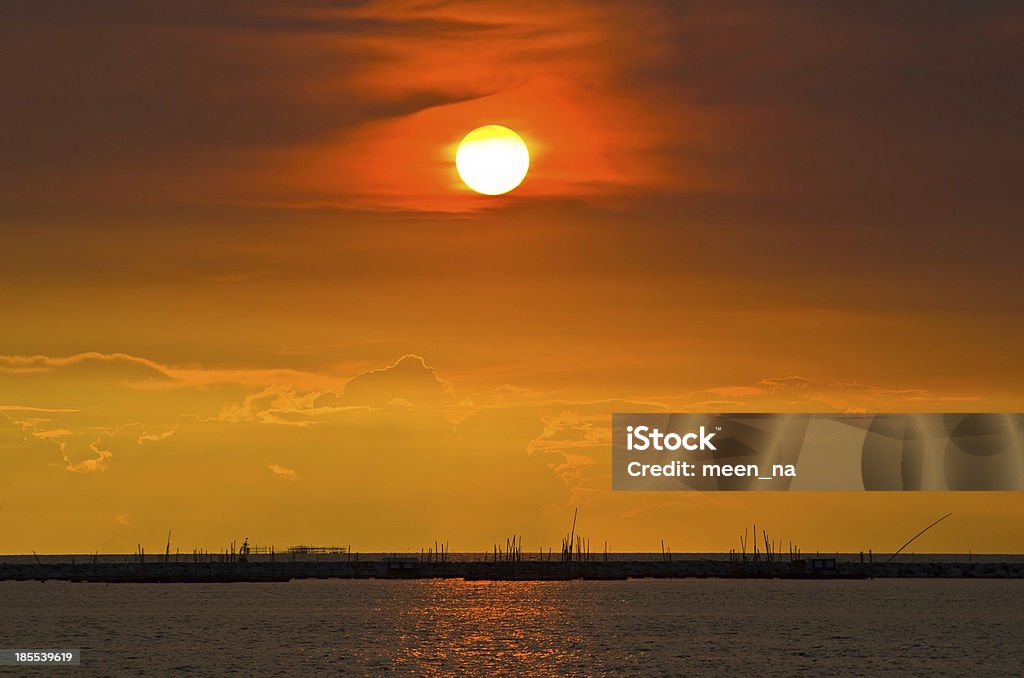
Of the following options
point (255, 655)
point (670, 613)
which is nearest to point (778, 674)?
point (255, 655)

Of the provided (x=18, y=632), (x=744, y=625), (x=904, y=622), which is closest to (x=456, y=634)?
(x=744, y=625)

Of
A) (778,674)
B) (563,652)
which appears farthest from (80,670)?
(778,674)

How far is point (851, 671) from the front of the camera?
117 metres

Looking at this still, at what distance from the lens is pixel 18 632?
6201 inches

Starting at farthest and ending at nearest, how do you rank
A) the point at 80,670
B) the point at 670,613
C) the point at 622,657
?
the point at 670,613 → the point at 622,657 → the point at 80,670

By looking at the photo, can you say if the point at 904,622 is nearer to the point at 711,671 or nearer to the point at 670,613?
the point at 670,613

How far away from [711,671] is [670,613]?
82.4 m

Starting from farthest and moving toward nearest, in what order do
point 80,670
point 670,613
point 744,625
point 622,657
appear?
point 670,613 < point 744,625 < point 622,657 < point 80,670

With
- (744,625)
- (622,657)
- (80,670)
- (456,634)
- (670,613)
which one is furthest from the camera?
(670,613)

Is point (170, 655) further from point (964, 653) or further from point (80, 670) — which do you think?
point (964, 653)

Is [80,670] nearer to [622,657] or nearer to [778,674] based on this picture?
[622,657]

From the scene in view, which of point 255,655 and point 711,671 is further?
point 255,655

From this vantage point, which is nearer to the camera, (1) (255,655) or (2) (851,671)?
(2) (851,671)

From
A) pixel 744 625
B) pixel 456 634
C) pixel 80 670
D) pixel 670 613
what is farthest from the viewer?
pixel 670 613
